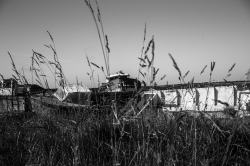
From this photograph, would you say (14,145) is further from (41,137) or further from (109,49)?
(109,49)

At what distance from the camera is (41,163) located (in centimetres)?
137

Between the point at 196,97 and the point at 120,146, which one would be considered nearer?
the point at 120,146

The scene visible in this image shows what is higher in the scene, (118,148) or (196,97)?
(196,97)

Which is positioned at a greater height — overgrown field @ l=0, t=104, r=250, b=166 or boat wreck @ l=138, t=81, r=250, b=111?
boat wreck @ l=138, t=81, r=250, b=111

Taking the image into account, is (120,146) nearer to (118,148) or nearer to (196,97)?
(118,148)

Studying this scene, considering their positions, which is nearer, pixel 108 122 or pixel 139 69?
pixel 139 69

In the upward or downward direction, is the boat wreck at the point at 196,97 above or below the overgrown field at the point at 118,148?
above

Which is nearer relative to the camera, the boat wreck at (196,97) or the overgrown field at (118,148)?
the overgrown field at (118,148)

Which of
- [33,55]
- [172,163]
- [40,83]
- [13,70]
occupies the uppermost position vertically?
[33,55]

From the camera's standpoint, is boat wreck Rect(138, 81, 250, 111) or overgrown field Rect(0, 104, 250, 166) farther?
boat wreck Rect(138, 81, 250, 111)

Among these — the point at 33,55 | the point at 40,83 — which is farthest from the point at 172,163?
the point at 33,55

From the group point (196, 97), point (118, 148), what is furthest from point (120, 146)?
point (196, 97)

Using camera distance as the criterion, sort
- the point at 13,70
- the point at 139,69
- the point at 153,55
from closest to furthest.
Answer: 1. the point at 153,55
2. the point at 139,69
3. the point at 13,70

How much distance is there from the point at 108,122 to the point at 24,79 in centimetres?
97
